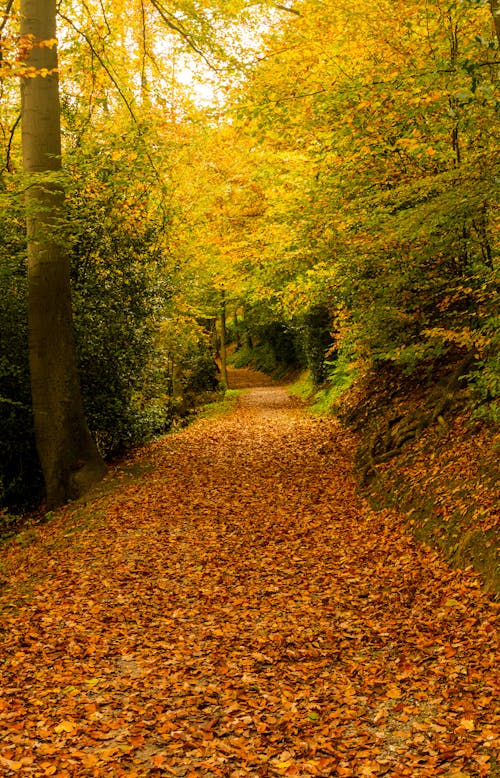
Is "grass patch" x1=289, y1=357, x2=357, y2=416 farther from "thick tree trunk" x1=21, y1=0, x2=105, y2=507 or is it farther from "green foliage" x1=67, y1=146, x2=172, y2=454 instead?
"thick tree trunk" x1=21, y1=0, x2=105, y2=507

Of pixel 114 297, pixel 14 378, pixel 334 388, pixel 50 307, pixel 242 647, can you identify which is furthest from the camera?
pixel 334 388

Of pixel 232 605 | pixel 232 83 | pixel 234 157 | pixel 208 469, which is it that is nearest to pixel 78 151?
pixel 232 83

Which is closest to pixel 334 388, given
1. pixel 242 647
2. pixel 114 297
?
pixel 114 297

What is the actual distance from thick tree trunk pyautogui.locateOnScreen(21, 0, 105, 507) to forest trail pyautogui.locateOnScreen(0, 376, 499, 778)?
1334mm

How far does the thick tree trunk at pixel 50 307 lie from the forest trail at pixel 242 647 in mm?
1334

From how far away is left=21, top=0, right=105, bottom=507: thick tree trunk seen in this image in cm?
991

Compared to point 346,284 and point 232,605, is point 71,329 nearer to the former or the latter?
point 346,284

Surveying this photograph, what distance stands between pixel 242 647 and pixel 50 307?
6924 millimetres

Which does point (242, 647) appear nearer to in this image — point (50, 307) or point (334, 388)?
point (50, 307)

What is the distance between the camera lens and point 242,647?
541cm

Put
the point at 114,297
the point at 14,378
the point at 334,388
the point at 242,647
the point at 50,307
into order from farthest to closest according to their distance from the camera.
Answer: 1. the point at 334,388
2. the point at 114,297
3. the point at 14,378
4. the point at 50,307
5. the point at 242,647

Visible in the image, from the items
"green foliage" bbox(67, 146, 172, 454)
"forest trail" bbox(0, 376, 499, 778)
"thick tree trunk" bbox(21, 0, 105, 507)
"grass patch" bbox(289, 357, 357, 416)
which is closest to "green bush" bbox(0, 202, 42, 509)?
"thick tree trunk" bbox(21, 0, 105, 507)

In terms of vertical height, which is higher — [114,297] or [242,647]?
[114,297]

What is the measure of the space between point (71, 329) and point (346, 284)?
4.78 metres
